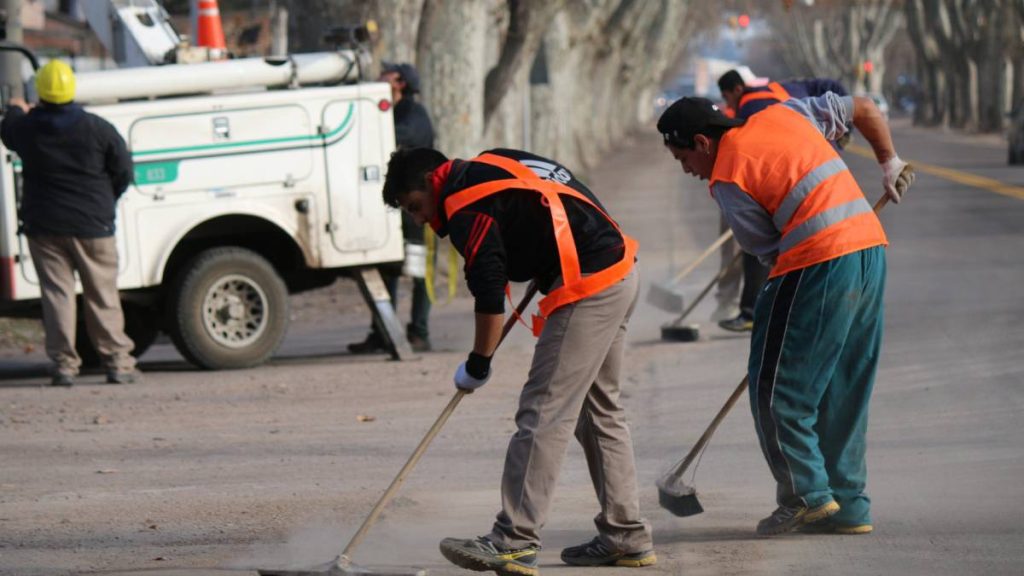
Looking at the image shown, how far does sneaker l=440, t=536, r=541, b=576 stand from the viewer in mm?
5438

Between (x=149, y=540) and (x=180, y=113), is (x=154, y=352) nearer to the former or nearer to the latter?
(x=180, y=113)

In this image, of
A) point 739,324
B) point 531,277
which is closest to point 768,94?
point 739,324

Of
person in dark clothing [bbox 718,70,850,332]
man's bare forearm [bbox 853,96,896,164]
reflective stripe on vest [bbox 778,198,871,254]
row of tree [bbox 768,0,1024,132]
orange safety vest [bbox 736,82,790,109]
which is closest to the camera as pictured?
reflective stripe on vest [bbox 778,198,871,254]

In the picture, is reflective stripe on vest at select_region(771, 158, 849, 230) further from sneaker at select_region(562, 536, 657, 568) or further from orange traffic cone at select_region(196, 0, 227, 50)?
orange traffic cone at select_region(196, 0, 227, 50)

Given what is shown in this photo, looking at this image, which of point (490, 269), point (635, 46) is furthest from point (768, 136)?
point (635, 46)

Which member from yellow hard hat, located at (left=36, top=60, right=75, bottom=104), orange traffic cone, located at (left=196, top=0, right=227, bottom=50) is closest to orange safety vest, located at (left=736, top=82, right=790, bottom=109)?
orange traffic cone, located at (left=196, top=0, right=227, bottom=50)

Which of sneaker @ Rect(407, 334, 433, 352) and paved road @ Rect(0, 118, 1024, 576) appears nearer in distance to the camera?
paved road @ Rect(0, 118, 1024, 576)

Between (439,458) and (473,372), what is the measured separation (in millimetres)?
2632

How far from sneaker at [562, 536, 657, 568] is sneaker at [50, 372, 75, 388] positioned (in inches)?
226

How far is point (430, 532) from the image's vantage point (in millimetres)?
6469

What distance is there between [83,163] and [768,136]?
5.60m

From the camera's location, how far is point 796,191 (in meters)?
5.88

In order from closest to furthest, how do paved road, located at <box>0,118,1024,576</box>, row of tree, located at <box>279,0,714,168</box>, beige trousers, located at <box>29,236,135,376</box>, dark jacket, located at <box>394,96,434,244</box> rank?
paved road, located at <box>0,118,1024,576</box> → beige trousers, located at <box>29,236,135,376</box> → dark jacket, located at <box>394,96,434,244</box> → row of tree, located at <box>279,0,714,168</box>

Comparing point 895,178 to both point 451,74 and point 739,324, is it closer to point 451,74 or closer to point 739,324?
point 739,324
